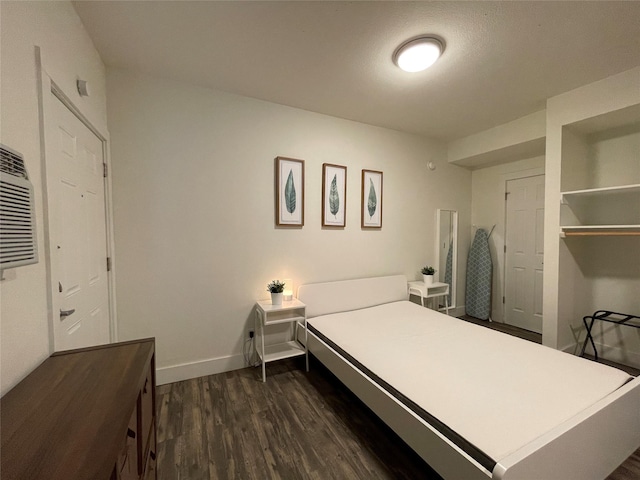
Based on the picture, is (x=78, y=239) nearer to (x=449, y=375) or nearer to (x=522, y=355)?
(x=449, y=375)

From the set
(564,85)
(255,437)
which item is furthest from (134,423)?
(564,85)

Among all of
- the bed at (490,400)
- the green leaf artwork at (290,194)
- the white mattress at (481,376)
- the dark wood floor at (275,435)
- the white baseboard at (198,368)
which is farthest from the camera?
the green leaf artwork at (290,194)

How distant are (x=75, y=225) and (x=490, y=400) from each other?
2.51 m

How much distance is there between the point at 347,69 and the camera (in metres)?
2.12

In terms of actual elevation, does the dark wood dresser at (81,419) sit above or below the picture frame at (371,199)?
below

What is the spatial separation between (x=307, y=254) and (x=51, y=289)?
2.04 metres

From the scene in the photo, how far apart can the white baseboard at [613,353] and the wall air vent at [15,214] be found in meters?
4.10

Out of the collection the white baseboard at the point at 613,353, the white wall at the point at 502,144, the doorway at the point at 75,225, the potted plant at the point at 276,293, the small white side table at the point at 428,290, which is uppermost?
the white wall at the point at 502,144

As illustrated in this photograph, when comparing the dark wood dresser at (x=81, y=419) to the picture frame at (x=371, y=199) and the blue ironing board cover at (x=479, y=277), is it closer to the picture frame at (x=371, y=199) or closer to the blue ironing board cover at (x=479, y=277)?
the picture frame at (x=371, y=199)

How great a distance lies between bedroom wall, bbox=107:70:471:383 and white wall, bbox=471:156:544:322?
2.14 meters

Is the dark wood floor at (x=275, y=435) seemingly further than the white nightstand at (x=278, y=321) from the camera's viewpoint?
No

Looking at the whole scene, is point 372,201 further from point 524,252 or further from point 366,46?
point 524,252

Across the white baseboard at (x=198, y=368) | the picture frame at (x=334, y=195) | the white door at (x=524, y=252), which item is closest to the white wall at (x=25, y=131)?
the white baseboard at (x=198, y=368)

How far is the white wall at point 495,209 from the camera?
3.77 m
